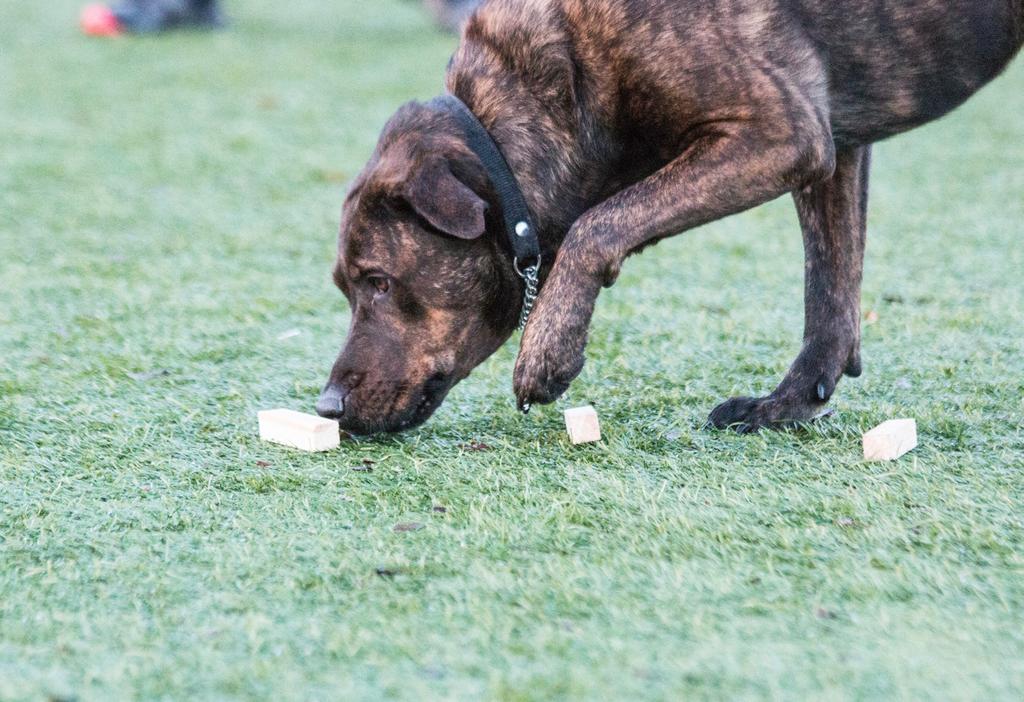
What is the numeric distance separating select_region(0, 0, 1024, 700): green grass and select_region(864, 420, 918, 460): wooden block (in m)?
0.06

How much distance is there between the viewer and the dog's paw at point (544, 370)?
10.5 ft

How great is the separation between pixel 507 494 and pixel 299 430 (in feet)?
2.06

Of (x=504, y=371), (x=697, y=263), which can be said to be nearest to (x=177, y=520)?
(x=504, y=371)

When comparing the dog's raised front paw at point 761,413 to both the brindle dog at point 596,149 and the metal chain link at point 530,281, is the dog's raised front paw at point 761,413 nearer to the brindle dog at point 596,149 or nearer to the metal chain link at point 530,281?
the brindle dog at point 596,149

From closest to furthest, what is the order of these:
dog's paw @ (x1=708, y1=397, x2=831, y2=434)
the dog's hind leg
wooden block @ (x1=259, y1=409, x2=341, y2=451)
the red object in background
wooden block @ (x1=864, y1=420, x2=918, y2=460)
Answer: wooden block @ (x1=864, y1=420, x2=918, y2=460), wooden block @ (x1=259, y1=409, x2=341, y2=451), dog's paw @ (x1=708, y1=397, x2=831, y2=434), the dog's hind leg, the red object in background

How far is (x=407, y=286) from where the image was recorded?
3.31 meters

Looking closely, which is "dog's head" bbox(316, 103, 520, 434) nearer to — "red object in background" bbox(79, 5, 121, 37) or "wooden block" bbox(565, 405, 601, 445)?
"wooden block" bbox(565, 405, 601, 445)

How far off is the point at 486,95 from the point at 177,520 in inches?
52.3

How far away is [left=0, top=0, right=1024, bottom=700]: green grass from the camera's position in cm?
214

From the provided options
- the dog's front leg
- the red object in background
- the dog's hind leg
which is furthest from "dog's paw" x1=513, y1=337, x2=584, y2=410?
the red object in background

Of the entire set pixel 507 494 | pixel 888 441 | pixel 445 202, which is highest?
pixel 445 202

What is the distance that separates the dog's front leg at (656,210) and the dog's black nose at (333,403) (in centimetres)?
43

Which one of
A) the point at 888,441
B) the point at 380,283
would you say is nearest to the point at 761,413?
the point at 888,441

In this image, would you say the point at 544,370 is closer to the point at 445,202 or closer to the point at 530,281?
the point at 530,281
